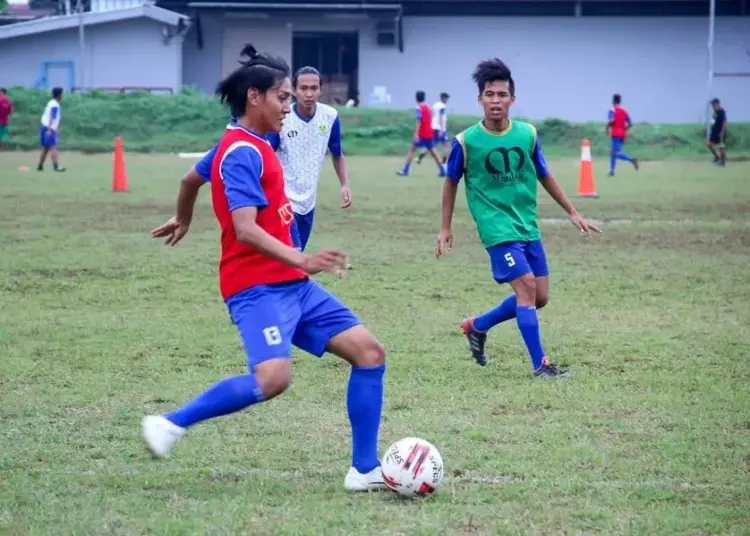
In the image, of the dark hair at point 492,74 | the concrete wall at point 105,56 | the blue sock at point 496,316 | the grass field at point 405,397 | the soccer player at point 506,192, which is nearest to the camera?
the grass field at point 405,397

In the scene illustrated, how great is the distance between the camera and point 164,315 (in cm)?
1008

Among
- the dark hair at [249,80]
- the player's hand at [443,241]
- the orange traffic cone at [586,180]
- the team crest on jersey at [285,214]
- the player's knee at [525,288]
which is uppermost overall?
the dark hair at [249,80]

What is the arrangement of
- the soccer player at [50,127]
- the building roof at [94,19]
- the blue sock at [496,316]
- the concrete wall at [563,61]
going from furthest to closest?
the concrete wall at [563,61], the building roof at [94,19], the soccer player at [50,127], the blue sock at [496,316]

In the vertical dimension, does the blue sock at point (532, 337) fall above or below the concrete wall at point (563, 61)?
below

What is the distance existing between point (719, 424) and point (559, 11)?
1689 inches

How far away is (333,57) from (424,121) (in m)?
21.3

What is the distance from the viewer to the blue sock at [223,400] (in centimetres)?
514

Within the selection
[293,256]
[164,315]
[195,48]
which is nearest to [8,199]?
[164,315]

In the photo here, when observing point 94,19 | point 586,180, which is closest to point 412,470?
point 586,180

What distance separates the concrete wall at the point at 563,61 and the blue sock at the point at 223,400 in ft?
143

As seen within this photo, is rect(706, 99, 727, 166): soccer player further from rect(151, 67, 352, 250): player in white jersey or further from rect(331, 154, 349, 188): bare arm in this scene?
rect(151, 67, 352, 250): player in white jersey

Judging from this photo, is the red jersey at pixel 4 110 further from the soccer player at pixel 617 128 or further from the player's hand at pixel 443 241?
the player's hand at pixel 443 241

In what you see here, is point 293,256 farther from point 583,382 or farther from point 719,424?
point 583,382

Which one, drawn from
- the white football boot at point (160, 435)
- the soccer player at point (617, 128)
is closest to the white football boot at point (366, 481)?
the white football boot at point (160, 435)
